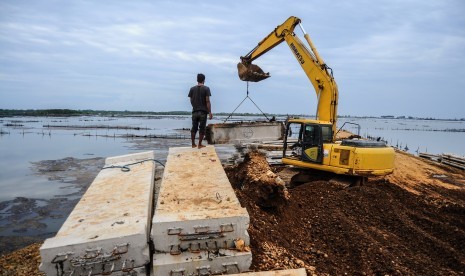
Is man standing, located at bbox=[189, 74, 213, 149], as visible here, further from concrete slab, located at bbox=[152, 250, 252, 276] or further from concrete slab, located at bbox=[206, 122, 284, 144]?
concrete slab, located at bbox=[152, 250, 252, 276]

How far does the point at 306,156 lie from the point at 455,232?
4547 mm

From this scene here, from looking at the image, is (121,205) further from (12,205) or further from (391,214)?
(12,205)

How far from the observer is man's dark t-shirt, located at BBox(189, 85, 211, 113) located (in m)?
8.30

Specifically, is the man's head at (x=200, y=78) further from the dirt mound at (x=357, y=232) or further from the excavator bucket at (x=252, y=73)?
the excavator bucket at (x=252, y=73)

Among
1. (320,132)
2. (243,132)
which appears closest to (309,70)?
(320,132)

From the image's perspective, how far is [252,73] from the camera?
453 inches

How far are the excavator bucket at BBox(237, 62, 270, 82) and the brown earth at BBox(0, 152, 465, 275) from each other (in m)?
2.93

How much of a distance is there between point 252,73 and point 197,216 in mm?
7880

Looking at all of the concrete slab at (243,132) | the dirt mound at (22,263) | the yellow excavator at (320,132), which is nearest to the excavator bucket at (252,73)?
the yellow excavator at (320,132)

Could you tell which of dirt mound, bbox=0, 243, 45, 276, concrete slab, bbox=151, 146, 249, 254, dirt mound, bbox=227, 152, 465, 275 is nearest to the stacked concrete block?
concrete slab, bbox=151, 146, 249, 254

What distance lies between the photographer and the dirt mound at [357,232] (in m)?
5.48

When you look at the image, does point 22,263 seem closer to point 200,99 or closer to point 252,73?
point 200,99

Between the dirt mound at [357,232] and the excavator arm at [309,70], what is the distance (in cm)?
254

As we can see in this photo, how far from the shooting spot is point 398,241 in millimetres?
6965
